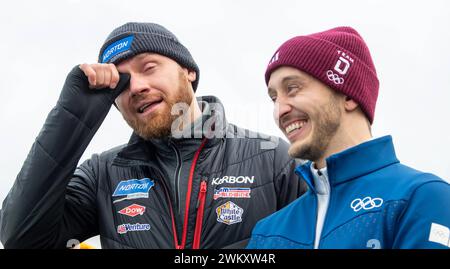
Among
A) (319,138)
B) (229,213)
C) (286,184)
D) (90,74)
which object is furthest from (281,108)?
(90,74)

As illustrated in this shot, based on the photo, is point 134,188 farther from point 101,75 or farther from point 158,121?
point 101,75

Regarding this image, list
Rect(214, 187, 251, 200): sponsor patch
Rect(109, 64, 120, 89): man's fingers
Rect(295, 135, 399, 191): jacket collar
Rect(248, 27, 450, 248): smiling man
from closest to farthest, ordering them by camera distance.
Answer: Rect(248, 27, 450, 248): smiling man < Rect(295, 135, 399, 191): jacket collar < Rect(214, 187, 251, 200): sponsor patch < Rect(109, 64, 120, 89): man's fingers

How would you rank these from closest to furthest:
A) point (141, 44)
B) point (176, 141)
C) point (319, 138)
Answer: point (319, 138), point (176, 141), point (141, 44)

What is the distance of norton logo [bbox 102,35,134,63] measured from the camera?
15.2ft

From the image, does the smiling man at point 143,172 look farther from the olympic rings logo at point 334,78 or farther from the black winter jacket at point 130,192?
the olympic rings logo at point 334,78

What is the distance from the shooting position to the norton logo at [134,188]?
4074mm

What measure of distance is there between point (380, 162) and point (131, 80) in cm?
236

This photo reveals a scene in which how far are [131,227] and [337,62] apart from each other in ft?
6.26

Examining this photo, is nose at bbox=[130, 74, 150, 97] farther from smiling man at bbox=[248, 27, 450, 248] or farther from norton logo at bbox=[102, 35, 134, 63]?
smiling man at bbox=[248, 27, 450, 248]

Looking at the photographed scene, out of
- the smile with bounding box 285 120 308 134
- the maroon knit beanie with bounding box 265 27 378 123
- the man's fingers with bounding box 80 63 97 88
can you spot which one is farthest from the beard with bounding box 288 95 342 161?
the man's fingers with bounding box 80 63 97 88

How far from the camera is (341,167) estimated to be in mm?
2938

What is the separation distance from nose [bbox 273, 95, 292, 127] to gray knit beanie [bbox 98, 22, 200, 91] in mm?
1671

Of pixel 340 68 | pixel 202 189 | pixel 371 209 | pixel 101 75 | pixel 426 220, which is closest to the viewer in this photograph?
pixel 426 220
